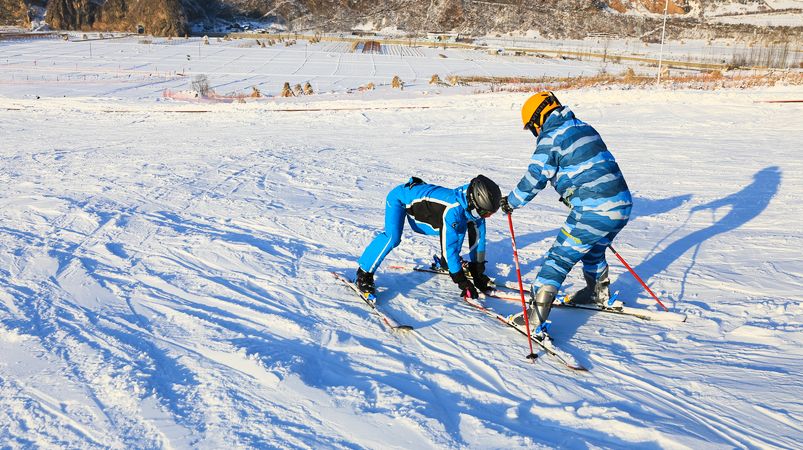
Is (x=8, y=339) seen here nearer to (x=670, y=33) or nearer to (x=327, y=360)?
(x=327, y=360)

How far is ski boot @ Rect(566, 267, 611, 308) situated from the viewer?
5230 millimetres

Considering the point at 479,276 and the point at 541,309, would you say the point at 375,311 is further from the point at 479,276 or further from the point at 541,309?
the point at 541,309

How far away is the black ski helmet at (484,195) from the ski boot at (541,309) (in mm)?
755

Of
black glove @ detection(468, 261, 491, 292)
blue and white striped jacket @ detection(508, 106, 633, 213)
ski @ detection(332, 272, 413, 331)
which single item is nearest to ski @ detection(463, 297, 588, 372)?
black glove @ detection(468, 261, 491, 292)

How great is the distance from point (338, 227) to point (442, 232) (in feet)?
9.57

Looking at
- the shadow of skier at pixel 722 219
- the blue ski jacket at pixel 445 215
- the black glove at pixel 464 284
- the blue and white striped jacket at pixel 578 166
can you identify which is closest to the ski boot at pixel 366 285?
the blue ski jacket at pixel 445 215

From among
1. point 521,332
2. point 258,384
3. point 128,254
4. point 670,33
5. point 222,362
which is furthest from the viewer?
point 670,33

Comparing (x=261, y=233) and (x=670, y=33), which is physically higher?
(x=670, y=33)

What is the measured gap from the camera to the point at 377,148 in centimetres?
1269

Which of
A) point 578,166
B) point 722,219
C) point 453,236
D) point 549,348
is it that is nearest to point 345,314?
point 453,236

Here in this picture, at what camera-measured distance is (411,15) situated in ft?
250

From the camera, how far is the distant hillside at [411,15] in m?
66.8

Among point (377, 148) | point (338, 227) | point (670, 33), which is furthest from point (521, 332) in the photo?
point (670, 33)

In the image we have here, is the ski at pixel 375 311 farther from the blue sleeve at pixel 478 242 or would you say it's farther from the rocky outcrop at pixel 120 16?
the rocky outcrop at pixel 120 16
